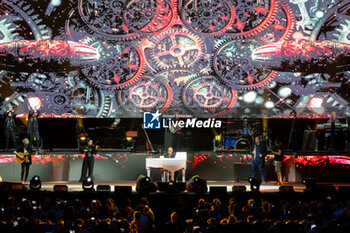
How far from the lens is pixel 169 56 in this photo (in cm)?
1892

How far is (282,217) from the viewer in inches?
356

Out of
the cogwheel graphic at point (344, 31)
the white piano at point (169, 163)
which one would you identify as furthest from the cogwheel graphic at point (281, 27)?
the white piano at point (169, 163)

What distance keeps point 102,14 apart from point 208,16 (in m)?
3.77

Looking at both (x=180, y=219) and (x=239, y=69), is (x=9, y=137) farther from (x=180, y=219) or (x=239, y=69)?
(x=180, y=219)

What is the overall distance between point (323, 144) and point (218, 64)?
15.0 ft

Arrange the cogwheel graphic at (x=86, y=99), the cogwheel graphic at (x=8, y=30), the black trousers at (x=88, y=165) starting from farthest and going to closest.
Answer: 1. the cogwheel graphic at (x=8, y=30)
2. the cogwheel graphic at (x=86, y=99)
3. the black trousers at (x=88, y=165)

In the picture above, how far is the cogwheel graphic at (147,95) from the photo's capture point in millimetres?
18906

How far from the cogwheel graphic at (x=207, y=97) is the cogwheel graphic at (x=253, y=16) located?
193 cm

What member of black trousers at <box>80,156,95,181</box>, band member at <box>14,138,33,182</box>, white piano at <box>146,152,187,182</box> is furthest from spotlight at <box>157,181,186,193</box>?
band member at <box>14,138,33,182</box>

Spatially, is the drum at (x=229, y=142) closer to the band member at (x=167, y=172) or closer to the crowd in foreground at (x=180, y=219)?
the band member at (x=167, y=172)

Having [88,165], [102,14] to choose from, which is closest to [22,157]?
[88,165]

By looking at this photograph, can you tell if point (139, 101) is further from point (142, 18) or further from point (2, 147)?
point (2, 147)

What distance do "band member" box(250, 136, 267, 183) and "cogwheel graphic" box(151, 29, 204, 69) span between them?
→ 4.51m

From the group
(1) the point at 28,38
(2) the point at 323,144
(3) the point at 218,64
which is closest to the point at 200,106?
(3) the point at 218,64
